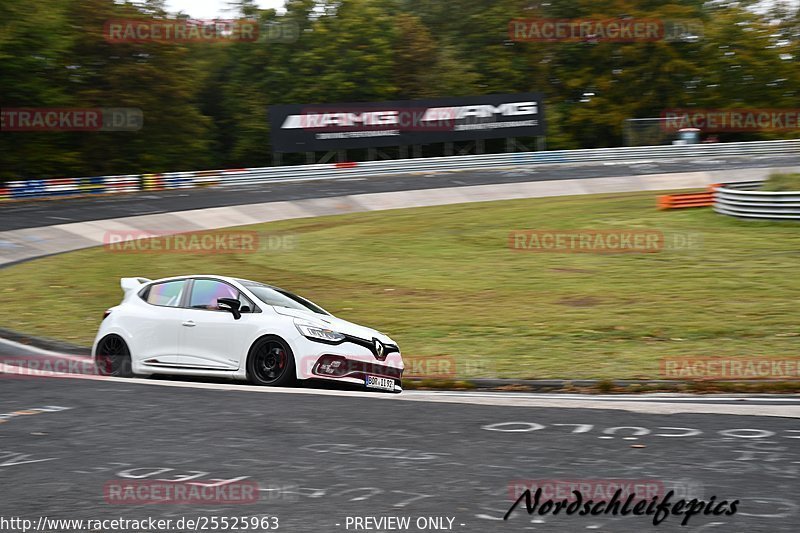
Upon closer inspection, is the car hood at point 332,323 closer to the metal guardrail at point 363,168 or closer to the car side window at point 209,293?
the car side window at point 209,293

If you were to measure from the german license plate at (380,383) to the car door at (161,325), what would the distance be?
2.26 metres

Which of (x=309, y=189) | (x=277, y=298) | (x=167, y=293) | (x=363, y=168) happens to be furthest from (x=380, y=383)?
(x=363, y=168)

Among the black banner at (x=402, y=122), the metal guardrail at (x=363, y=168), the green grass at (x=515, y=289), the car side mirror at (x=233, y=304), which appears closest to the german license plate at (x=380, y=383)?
the car side mirror at (x=233, y=304)

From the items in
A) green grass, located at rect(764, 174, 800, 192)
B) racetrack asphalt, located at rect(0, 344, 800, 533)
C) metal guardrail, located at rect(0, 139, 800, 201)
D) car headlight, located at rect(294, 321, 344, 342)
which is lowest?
racetrack asphalt, located at rect(0, 344, 800, 533)

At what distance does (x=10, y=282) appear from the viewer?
21.7 meters

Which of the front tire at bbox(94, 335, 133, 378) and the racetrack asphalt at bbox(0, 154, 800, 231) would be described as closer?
the front tire at bbox(94, 335, 133, 378)

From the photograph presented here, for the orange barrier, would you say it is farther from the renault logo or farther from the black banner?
the renault logo

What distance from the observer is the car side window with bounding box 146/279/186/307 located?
38.0 feet

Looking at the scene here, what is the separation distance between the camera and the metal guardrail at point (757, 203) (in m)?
26.0

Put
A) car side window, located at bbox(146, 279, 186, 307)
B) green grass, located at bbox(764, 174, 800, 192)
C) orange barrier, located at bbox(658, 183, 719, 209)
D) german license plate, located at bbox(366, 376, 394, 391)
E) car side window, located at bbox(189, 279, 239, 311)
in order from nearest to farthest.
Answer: german license plate, located at bbox(366, 376, 394, 391) → car side window, located at bbox(189, 279, 239, 311) → car side window, located at bbox(146, 279, 186, 307) → green grass, located at bbox(764, 174, 800, 192) → orange barrier, located at bbox(658, 183, 719, 209)

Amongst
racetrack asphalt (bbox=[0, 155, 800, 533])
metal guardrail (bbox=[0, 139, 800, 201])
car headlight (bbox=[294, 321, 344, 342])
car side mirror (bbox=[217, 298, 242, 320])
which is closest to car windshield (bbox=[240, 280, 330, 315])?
car side mirror (bbox=[217, 298, 242, 320])

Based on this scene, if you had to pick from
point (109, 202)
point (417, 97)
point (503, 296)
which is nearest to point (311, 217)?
point (109, 202)

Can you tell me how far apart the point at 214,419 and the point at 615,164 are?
41.0 m

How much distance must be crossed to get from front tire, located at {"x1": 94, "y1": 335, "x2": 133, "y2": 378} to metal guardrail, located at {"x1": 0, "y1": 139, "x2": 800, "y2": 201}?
29.8 meters
